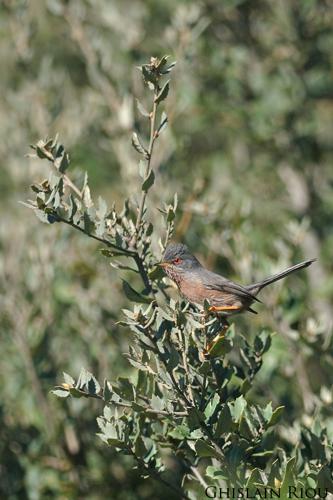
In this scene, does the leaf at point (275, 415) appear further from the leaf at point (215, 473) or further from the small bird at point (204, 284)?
the small bird at point (204, 284)

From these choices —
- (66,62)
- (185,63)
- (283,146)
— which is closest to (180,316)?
(185,63)

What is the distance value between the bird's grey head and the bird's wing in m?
0.15

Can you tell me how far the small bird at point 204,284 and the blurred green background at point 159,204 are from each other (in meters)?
0.19

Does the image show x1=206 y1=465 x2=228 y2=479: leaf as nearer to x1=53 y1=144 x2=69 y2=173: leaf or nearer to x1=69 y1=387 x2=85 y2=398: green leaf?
x1=69 y1=387 x2=85 y2=398: green leaf

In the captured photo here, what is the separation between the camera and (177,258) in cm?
343

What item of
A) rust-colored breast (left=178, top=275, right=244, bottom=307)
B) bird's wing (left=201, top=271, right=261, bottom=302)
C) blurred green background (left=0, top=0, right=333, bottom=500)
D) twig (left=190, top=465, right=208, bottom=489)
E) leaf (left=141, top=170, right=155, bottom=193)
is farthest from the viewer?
blurred green background (left=0, top=0, right=333, bottom=500)

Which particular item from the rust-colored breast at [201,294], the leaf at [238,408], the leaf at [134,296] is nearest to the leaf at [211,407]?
the leaf at [238,408]

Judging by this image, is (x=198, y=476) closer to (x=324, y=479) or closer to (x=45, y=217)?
(x=324, y=479)

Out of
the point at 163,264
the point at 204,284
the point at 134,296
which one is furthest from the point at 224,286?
the point at 134,296

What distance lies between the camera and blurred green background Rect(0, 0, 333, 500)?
4.66m

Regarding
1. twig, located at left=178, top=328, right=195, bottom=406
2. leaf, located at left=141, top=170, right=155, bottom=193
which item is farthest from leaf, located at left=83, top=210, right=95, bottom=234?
twig, located at left=178, top=328, right=195, bottom=406

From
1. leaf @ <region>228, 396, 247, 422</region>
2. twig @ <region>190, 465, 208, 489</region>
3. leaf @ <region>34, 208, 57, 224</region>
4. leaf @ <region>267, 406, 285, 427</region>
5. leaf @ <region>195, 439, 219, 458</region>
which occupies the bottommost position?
twig @ <region>190, 465, 208, 489</region>

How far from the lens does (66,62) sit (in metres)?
14.0

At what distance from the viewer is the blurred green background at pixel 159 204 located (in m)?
4.66
